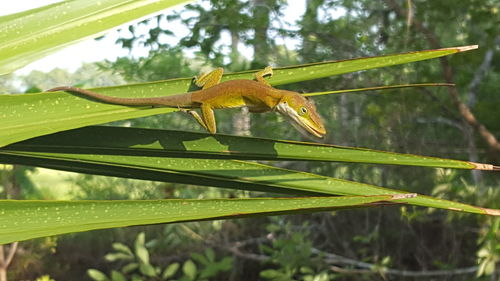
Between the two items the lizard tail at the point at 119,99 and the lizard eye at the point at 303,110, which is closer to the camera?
the lizard tail at the point at 119,99

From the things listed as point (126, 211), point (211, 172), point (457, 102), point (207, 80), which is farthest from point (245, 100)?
point (457, 102)

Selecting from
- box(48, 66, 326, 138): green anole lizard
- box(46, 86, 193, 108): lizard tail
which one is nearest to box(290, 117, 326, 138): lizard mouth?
box(48, 66, 326, 138): green anole lizard

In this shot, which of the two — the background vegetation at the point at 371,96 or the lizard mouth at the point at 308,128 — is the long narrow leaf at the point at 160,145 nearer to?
the lizard mouth at the point at 308,128

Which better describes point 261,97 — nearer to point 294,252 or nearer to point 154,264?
point 294,252

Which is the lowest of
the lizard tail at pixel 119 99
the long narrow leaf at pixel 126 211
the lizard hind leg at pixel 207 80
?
the long narrow leaf at pixel 126 211

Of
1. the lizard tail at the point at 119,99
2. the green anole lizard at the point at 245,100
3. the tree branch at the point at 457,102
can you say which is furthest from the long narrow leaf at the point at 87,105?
the tree branch at the point at 457,102

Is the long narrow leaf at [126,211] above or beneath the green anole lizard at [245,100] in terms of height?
beneath
